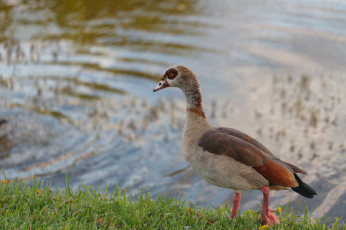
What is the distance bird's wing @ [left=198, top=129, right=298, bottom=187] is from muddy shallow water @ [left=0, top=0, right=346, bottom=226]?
1005 mm

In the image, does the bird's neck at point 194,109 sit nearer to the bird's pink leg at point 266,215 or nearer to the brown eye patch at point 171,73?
the brown eye patch at point 171,73

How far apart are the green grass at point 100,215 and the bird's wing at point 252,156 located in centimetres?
47

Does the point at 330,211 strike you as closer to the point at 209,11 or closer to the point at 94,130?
the point at 94,130

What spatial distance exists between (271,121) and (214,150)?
5.23 meters

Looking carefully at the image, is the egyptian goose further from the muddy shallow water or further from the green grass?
the muddy shallow water

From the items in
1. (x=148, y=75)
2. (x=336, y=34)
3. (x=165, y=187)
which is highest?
(x=336, y=34)

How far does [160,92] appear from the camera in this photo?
11867mm

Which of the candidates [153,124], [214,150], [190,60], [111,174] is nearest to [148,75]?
[190,60]

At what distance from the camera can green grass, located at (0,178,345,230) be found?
4816 millimetres

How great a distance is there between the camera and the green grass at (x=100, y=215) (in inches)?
190

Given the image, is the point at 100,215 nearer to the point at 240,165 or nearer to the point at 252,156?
the point at 240,165

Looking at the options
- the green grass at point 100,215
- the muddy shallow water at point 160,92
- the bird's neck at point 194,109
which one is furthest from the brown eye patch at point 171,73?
the muddy shallow water at point 160,92

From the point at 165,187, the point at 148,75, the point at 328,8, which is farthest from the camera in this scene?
the point at 328,8

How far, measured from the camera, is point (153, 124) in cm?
1039
